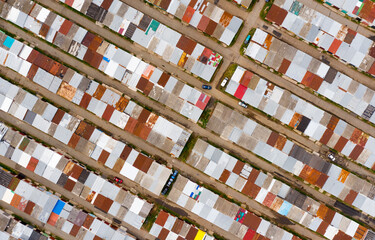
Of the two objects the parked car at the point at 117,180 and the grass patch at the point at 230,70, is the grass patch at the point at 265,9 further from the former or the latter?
the parked car at the point at 117,180

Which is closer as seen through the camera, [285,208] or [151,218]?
[285,208]

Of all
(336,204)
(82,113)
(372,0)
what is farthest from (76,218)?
(372,0)

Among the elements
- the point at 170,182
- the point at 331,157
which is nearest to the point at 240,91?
the point at 331,157

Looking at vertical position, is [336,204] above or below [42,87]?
above

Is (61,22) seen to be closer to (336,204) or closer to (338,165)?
(338,165)

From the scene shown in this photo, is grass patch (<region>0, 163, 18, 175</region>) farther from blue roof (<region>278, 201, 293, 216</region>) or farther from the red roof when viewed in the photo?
blue roof (<region>278, 201, 293, 216</region>)

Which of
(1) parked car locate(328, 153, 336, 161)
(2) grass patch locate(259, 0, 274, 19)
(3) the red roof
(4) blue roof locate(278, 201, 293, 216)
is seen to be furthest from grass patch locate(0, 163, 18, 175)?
(1) parked car locate(328, 153, 336, 161)

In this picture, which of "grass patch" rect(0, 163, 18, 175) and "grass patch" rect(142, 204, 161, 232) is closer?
"grass patch" rect(142, 204, 161, 232)

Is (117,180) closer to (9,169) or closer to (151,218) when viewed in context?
(151,218)
